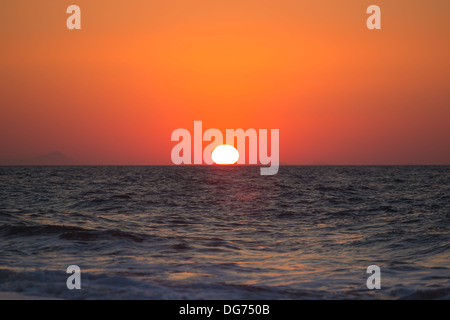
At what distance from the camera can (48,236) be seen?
51.1ft

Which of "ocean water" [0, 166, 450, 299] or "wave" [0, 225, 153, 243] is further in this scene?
"wave" [0, 225, 153, 243]

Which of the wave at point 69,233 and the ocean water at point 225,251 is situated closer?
the ocean water at point 225,251

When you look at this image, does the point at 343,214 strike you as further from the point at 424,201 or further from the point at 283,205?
the point at 424,201

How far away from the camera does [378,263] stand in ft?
38.8

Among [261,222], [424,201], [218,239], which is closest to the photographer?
[218,239]

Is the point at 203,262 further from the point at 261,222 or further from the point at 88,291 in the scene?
the point at 261,222

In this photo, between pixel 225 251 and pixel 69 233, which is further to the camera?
pixel 69 233

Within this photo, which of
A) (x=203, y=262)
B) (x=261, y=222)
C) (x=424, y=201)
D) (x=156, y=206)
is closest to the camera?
(x=203, y=262)
